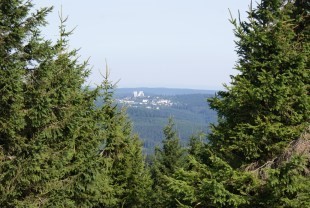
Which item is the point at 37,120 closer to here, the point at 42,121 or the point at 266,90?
the point at 42,121

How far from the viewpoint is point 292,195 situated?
26.6ft

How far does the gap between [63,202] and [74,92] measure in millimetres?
3584

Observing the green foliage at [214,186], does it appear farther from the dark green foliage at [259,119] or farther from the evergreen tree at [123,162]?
the evergreen tree at [123,162]

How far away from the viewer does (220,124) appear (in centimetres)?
997

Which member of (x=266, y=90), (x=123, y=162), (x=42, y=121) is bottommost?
(x=123, y=162)

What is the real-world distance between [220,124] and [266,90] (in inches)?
71.1

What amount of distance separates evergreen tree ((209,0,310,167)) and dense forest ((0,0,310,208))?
0.03m

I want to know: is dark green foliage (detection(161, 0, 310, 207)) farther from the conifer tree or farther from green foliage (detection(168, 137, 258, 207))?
the conifer tree

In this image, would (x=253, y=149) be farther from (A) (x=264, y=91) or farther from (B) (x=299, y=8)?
(B) (x=299, y=8)

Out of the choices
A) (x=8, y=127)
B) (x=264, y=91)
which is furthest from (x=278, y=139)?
(x=8, y=127)

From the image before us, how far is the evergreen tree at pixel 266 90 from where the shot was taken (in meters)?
8.75

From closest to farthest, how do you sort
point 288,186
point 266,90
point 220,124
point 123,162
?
point 288,186
point 266,90
point 220,124
point 123,162

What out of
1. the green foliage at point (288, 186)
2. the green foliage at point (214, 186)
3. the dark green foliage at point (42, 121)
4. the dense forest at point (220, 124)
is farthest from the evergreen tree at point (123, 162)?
the green foliage at point (288, 186)

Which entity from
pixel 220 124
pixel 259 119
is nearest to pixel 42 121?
pixel 220 124
